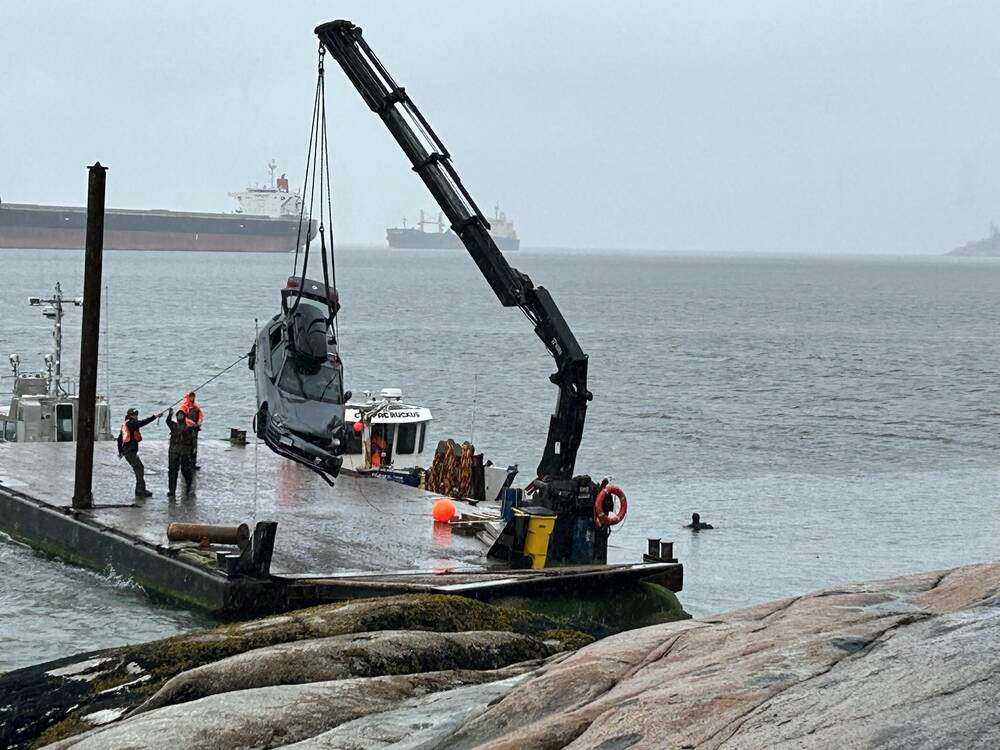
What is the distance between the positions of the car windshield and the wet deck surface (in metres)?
2.15

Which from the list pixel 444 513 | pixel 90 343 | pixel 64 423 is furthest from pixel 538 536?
pixel 64 423

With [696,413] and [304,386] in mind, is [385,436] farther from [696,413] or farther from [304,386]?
[696,413]

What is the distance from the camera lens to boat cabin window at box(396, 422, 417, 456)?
3241 cm

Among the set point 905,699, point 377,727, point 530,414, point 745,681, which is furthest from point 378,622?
point 530,414

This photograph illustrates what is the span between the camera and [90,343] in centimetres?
2552

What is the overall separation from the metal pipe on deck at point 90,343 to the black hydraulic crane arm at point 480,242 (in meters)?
4.73

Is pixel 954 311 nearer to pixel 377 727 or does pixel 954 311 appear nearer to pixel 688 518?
pixel 688 518

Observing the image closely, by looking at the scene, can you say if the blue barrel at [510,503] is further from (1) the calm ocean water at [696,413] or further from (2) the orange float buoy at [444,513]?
(1) the calm ocean water at [696,413]

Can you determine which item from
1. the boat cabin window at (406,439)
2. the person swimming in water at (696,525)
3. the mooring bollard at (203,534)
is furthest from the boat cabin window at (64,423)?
the person swimming in water at (696,525)

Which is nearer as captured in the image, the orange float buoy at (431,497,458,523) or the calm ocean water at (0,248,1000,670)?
the orange float buoy at (431,497,458,523)

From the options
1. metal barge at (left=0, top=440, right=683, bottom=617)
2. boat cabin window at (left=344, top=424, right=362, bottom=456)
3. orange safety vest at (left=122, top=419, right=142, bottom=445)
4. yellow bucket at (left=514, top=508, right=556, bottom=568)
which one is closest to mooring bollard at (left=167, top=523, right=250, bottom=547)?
metal barge at (left=0, top=440, right=683, bottom=617)

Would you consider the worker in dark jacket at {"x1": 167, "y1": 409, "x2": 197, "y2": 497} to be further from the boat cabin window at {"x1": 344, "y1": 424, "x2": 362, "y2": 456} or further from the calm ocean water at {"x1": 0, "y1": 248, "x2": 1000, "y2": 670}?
the boat cabin window at {"x1": 344, "y1": 424, "x2": 362, "y2": 456}

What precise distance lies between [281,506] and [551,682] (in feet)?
52.0

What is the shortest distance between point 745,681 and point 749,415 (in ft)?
164
